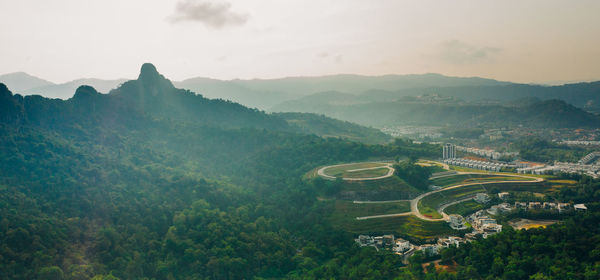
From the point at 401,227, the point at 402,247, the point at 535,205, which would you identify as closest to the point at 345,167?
the point at 401,227

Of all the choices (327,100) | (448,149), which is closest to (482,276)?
(448,149)

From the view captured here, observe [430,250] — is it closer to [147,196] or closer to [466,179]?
[466,179]

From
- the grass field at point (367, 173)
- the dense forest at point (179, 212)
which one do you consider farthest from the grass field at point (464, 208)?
the grass field at point (367, 173)

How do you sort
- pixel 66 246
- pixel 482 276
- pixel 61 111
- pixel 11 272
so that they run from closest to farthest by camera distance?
1. pixel 11 272
2. pixel 482 276
3. pixel 66 246
4. pixel 61 111

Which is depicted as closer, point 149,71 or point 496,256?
point 496,256

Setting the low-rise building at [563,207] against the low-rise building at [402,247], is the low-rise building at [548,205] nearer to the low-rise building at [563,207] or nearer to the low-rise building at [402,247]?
the low-rise building at [563,207]

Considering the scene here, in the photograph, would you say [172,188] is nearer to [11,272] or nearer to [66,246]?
[66,246]

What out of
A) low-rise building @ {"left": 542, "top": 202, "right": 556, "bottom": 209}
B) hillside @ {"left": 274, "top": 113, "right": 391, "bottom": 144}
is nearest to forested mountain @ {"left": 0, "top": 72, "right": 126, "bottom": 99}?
hillside @ {"left": 274, "top": 113, "right": 391, "bottom": 144}
